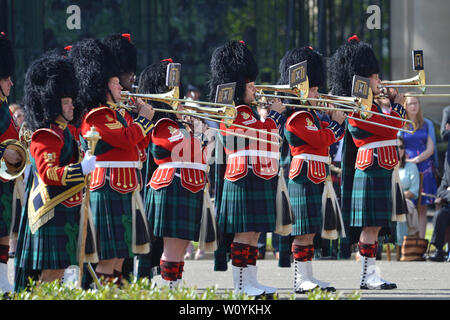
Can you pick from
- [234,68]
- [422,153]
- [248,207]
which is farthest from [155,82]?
[422,153]

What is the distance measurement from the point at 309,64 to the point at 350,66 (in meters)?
0.45

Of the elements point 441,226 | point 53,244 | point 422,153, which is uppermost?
point 422,153

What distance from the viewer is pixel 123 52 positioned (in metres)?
7.10

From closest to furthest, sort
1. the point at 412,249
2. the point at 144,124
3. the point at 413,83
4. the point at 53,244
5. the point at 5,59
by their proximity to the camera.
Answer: the point at 53,244 < the point at 144,124 < the point at 5,59 < the point at 413,83 < the point at 412,249

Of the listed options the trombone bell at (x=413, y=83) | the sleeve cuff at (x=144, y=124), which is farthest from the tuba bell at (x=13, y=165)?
the trombone bell at (x=413, y=83)

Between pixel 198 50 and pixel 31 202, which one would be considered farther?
pixel 198 50

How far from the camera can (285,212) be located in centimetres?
745

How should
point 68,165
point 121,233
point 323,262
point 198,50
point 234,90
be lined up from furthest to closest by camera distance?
point 198,50 < point 323,262 < point 234,90 < point 121,233 < point 68,165

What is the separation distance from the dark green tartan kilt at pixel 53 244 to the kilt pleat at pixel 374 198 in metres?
2.80

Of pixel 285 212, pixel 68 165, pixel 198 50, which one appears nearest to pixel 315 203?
pixel 285 212

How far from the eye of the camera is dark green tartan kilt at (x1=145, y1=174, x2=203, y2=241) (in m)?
6.86

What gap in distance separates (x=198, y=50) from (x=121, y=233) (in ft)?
24.7

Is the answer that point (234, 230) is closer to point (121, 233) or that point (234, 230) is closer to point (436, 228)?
point (121, 233)

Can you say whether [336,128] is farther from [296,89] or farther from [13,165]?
[13,165]
